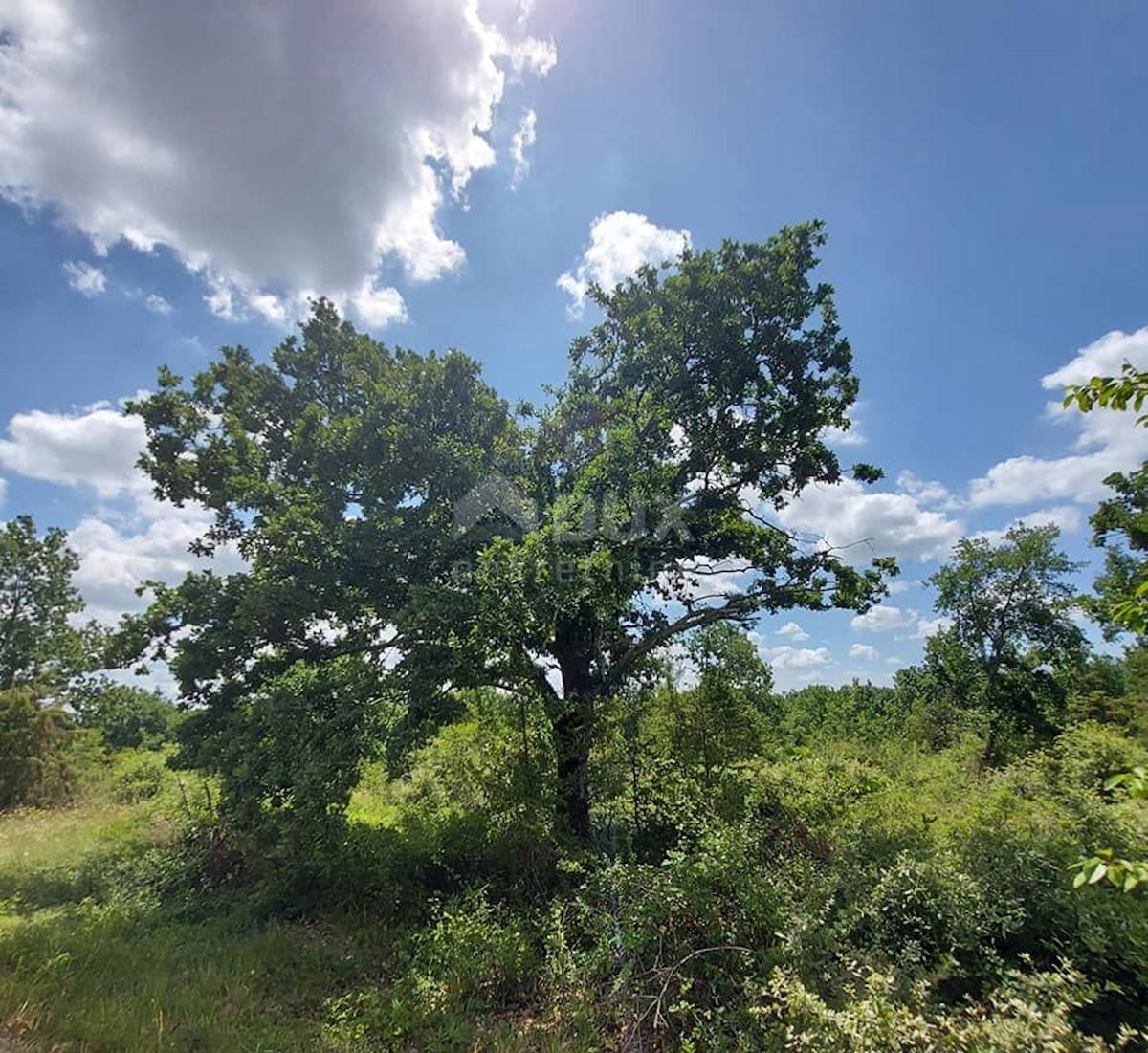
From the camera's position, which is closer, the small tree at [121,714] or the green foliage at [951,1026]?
the green foliage at [951,1026]

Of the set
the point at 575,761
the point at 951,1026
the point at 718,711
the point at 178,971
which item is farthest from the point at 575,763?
the point at 951,1026

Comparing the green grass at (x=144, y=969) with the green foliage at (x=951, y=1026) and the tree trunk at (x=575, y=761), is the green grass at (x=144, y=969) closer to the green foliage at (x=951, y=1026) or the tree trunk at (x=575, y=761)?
the tree trunk at (x=575, y=761)

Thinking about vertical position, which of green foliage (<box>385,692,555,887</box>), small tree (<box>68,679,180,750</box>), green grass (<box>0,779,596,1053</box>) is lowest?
green grass (<box>0,779,596,1053</box>)

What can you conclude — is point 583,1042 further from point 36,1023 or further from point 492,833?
point 36,1023

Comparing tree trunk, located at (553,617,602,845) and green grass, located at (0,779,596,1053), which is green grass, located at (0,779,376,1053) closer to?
green grass, located at (0,779,596,1053)

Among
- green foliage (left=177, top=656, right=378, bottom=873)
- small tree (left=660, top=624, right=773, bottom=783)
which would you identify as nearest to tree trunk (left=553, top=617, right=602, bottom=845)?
small tree (left=660, top=624, right=773, bottom=783)

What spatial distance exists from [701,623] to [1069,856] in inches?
221

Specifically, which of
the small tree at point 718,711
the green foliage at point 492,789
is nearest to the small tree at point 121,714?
the green foliage at point 492,789

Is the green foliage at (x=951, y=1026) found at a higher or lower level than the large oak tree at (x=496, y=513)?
lower

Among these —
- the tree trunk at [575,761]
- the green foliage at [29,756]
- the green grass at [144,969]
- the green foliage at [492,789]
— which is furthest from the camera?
the green foliage at [29,756]

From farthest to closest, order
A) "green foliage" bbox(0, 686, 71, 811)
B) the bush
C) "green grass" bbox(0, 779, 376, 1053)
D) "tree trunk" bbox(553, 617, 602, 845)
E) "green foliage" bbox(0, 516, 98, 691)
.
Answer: "green foliage" bbox(0, 516, 98, 691) < "green foliage" bbox(0, 686, 71, 811) < the bush < "tree trunk" bbox(553, 617, 602, 845) < "green grass" bbox(0, 779, 376, 1053)

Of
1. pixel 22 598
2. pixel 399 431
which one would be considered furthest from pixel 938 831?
pixel 22 598

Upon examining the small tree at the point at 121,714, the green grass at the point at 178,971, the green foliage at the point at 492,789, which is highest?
the small tree at the point at 121,714

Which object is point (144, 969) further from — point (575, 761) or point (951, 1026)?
point (951, 1026)
